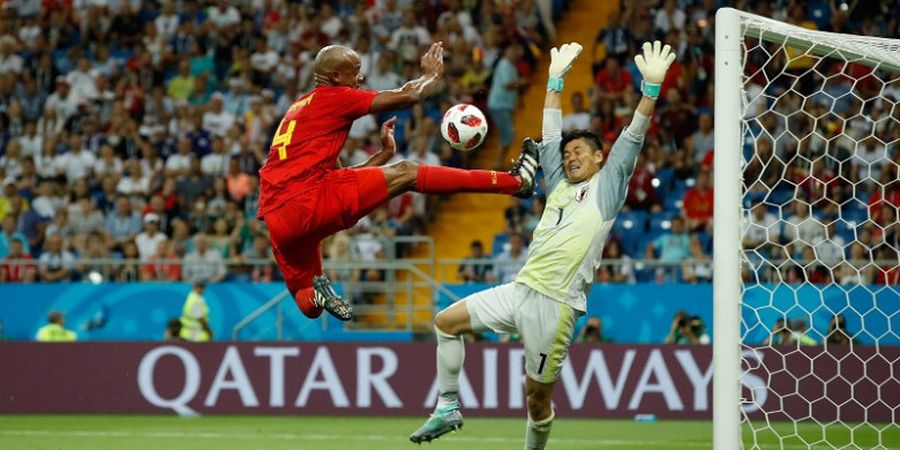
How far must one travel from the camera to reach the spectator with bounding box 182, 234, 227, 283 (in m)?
17.0

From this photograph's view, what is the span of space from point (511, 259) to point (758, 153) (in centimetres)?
303

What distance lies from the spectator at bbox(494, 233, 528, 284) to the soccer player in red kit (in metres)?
6.77

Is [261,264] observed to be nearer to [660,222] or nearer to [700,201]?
[660,222]

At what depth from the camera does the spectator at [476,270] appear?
54.1 ft

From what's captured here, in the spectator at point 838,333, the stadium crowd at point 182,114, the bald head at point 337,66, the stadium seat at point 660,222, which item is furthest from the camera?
the stadium crowd at point 182,114

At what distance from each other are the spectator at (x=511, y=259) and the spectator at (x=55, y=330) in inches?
202

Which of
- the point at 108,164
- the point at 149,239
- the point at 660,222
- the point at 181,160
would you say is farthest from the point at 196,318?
the point at 660,222

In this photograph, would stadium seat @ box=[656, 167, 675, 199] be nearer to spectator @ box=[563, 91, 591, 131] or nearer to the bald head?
spectator @ box=[563, 91, 591, 131]

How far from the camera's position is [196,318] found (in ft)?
54.3

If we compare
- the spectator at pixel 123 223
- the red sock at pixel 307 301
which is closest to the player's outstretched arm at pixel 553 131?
the red sock at pixel 307 301

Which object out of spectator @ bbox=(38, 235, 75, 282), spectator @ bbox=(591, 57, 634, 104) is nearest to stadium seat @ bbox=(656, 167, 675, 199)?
spectator @ bbox=(591, 57, 634, 104)

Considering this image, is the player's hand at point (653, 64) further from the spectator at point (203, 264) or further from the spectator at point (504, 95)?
the spectator at point (504, 95)

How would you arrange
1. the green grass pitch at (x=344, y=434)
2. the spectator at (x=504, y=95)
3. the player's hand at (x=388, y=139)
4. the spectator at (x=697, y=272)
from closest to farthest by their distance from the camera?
the player's hand at (x=388, y=139) → the green grass pitch at (x=344, y=434) → the spectator at (x=697, y=272) → the spectator at (x=504, y=95)

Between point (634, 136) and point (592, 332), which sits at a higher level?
point (634, 136)
